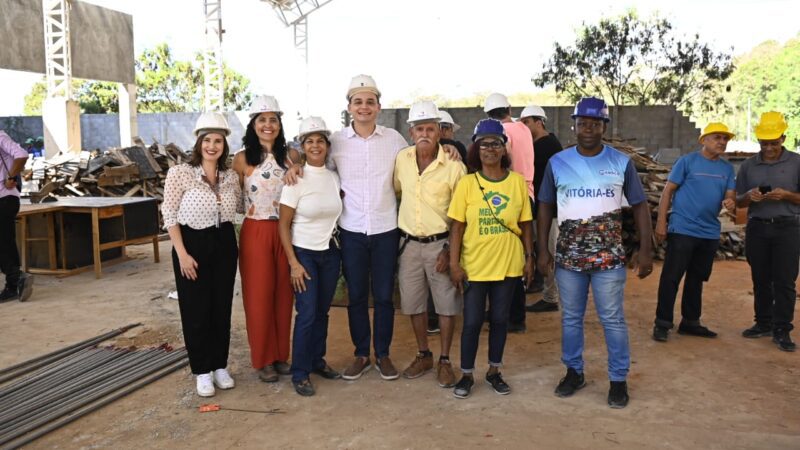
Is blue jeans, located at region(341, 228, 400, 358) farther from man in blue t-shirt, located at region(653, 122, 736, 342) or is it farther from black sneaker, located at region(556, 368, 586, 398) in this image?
man in blue t-shirt, located at region(653, 122, 736, 342)

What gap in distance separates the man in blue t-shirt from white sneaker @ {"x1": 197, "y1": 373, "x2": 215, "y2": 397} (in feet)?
12.1

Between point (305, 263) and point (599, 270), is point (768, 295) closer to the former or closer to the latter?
point (599, 270)

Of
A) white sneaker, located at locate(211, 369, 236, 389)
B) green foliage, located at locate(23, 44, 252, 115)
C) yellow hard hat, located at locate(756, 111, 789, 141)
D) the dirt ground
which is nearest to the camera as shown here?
the dirt ground

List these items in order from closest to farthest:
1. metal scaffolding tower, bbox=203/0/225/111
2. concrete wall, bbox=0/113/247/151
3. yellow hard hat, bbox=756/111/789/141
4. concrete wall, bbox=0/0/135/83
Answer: yellow hard hat, bbox=756/111/789/141, concrete wall, bbox=0/0/135/83, metal scaffolding tower, bbox=203/0/225/111, concrete wall, bbox=0/113/247/151

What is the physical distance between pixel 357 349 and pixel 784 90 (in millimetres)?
43168

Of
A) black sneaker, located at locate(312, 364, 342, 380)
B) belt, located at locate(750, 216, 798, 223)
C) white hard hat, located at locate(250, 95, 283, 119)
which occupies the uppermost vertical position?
white hard hat, located at locate(250, 95, 283, 119)

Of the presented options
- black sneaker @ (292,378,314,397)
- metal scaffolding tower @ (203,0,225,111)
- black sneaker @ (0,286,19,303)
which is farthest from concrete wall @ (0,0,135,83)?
black sneaker @ (292,378,314,397)

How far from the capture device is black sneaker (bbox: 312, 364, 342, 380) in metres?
4.66

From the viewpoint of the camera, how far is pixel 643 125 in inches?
711

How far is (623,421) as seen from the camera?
388cm

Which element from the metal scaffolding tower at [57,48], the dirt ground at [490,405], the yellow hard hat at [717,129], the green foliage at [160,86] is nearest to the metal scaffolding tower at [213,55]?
the metal scaffolding tower at [57,48]

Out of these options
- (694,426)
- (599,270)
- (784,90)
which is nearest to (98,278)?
(599,270)

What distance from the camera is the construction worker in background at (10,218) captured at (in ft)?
22.7

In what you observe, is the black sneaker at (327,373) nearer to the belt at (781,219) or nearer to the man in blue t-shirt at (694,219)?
the man in blue t-shirt at (694,219)
